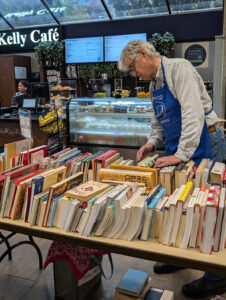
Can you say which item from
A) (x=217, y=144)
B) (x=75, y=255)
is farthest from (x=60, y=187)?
(x=217, y=144)

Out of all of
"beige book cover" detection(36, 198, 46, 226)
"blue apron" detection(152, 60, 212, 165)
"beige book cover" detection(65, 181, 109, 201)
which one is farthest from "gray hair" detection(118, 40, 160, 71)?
"beige book cover" detection(36, 198, 46, 226)

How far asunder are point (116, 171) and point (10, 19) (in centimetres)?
896

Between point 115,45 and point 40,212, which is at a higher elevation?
point 115,45

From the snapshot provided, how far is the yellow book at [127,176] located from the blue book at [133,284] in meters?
0.70

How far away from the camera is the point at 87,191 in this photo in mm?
1642

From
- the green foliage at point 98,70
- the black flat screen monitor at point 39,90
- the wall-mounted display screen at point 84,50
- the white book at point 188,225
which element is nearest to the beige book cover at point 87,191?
the white book at point 188,225

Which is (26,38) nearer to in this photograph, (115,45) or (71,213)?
(115,45)

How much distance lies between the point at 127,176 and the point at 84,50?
7.27m

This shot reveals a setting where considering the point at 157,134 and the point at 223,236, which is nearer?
the point at 223,236

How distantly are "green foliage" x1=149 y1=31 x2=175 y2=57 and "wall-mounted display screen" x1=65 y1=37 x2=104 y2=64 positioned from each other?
4.97 ft

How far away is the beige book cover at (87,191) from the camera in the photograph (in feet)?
5.22

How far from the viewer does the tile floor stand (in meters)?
2.39

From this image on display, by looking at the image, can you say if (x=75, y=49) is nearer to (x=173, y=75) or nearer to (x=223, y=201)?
(x=173, y=75)

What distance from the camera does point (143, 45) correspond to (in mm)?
2055
